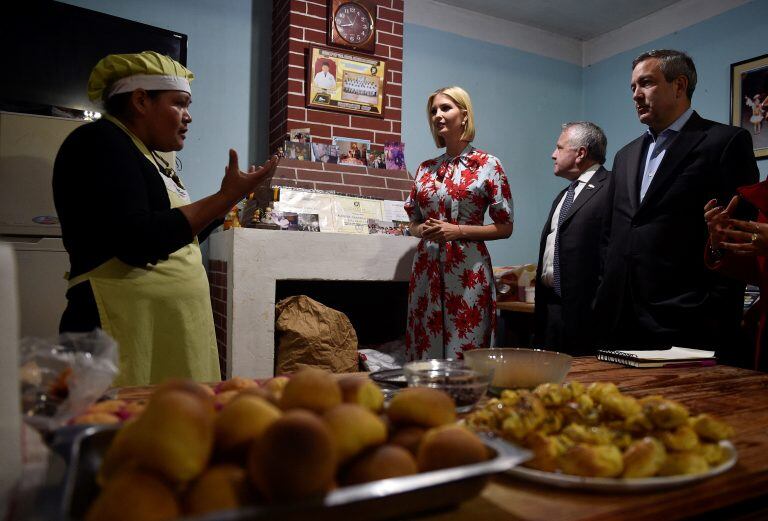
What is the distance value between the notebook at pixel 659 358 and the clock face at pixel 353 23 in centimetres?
296

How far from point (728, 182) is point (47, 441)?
7.30ft

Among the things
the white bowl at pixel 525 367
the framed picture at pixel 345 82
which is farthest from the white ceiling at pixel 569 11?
the white bowl at pixel 525 367

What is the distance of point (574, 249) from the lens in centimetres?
287

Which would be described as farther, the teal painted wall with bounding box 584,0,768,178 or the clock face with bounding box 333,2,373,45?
the teal painted wall with bounding box 584,0,768,178

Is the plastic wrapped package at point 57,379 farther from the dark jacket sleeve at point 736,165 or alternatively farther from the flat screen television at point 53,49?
the flat screen television at point 53,49

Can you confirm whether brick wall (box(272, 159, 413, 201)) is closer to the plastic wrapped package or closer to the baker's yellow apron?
the baker's yellow apron

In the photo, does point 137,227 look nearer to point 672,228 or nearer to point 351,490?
point 351,490

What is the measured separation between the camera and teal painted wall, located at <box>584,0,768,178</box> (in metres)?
3.96

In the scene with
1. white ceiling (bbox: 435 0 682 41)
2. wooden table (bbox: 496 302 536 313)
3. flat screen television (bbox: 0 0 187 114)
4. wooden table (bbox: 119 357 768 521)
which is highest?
white ceiling (bbox: 435 0 682 41)

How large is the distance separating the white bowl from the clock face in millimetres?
3191

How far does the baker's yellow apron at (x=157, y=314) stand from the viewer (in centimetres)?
146

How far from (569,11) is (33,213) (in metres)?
4.24

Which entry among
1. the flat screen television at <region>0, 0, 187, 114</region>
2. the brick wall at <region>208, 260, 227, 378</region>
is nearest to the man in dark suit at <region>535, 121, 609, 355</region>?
the brick wall at <region>208, 260, 227, 378</region>

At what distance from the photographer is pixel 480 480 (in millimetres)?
474
